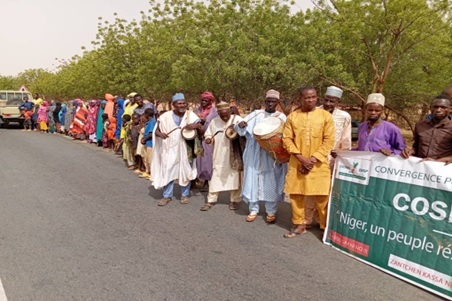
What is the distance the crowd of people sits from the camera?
4.18m

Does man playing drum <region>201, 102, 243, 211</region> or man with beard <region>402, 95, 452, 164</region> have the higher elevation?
man with beard <region>402, 95, 452, 164</region>

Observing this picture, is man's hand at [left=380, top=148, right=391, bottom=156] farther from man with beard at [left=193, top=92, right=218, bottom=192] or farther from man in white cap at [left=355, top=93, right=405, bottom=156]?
man with beard at [left=193, top=92, right=218, bottom=192]

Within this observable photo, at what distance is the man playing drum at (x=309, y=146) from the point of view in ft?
14.1

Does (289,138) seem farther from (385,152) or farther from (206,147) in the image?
(206,147)

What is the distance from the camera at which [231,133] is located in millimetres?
5395

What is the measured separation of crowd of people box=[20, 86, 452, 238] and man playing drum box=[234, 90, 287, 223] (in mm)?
13

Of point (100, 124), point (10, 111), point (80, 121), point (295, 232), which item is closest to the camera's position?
point (295, 232)

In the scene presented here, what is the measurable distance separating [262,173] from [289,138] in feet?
2.62

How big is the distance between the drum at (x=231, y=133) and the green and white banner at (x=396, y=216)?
158 cm

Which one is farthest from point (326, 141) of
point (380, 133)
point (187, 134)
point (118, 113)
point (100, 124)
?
point (100, 124)

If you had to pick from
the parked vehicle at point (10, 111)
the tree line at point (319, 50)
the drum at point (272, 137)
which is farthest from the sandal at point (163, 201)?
the parked vehicle at point (10, 111)

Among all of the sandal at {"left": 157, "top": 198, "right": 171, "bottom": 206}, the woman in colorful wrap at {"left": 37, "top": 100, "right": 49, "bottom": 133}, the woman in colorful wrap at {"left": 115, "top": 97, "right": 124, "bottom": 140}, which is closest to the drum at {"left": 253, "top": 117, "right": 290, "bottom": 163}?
the sandal at {"left": 157, "top": 198, "right": 171, "bottom": 206}

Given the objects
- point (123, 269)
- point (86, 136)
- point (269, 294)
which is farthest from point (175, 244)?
point (86, 136)

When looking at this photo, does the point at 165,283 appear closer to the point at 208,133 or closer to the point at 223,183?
the point at 223,183
